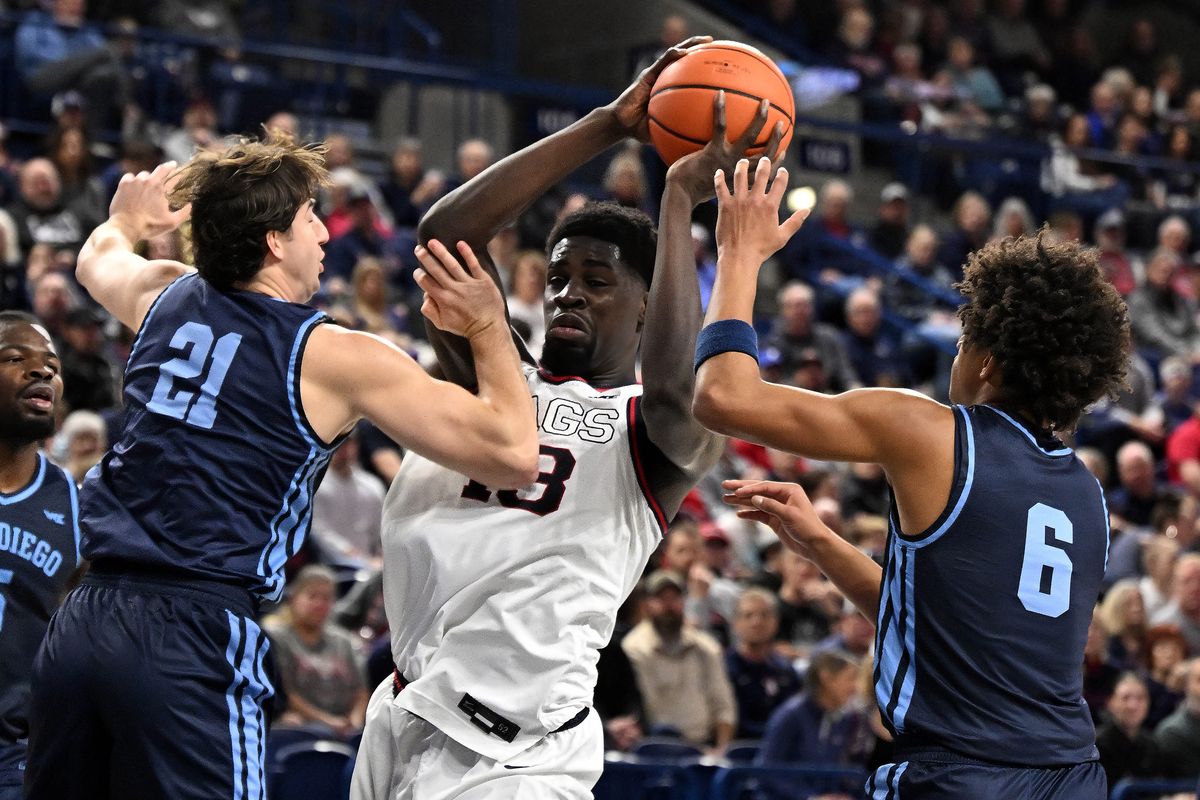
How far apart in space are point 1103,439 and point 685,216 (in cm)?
997

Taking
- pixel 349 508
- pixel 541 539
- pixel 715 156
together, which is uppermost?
pixel 715 156

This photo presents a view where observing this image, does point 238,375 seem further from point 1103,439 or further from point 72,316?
point 1103,439

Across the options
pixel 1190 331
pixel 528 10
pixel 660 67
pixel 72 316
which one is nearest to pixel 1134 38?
pixel 1190 331

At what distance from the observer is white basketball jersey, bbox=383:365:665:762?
3980 millimetres

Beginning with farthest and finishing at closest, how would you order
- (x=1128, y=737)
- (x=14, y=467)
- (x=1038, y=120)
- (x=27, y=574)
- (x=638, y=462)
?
(x=1038, y=120)
(x=1128, y=737)
(x=14, y=467)
(x=27, y=574)
(x=638, y=462)

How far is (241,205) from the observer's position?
12.5 ft

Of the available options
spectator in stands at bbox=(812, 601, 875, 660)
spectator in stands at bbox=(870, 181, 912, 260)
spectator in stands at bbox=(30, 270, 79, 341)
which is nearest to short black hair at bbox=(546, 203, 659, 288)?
spectator in stands at bbox=(812, 601, 875, 660)

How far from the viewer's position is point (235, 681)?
12.0 ft

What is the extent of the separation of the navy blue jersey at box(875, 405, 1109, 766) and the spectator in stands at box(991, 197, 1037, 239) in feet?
40.6

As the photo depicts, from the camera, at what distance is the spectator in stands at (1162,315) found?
15.4 metres

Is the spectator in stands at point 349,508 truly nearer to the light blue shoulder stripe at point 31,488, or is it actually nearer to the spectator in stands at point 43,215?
the spectator in stands at point 43,215

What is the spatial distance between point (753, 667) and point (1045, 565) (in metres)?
5.81

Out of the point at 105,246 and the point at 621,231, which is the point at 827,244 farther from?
the point at 105,246

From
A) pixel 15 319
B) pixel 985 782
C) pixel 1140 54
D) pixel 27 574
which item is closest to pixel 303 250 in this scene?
pixel 15 319
